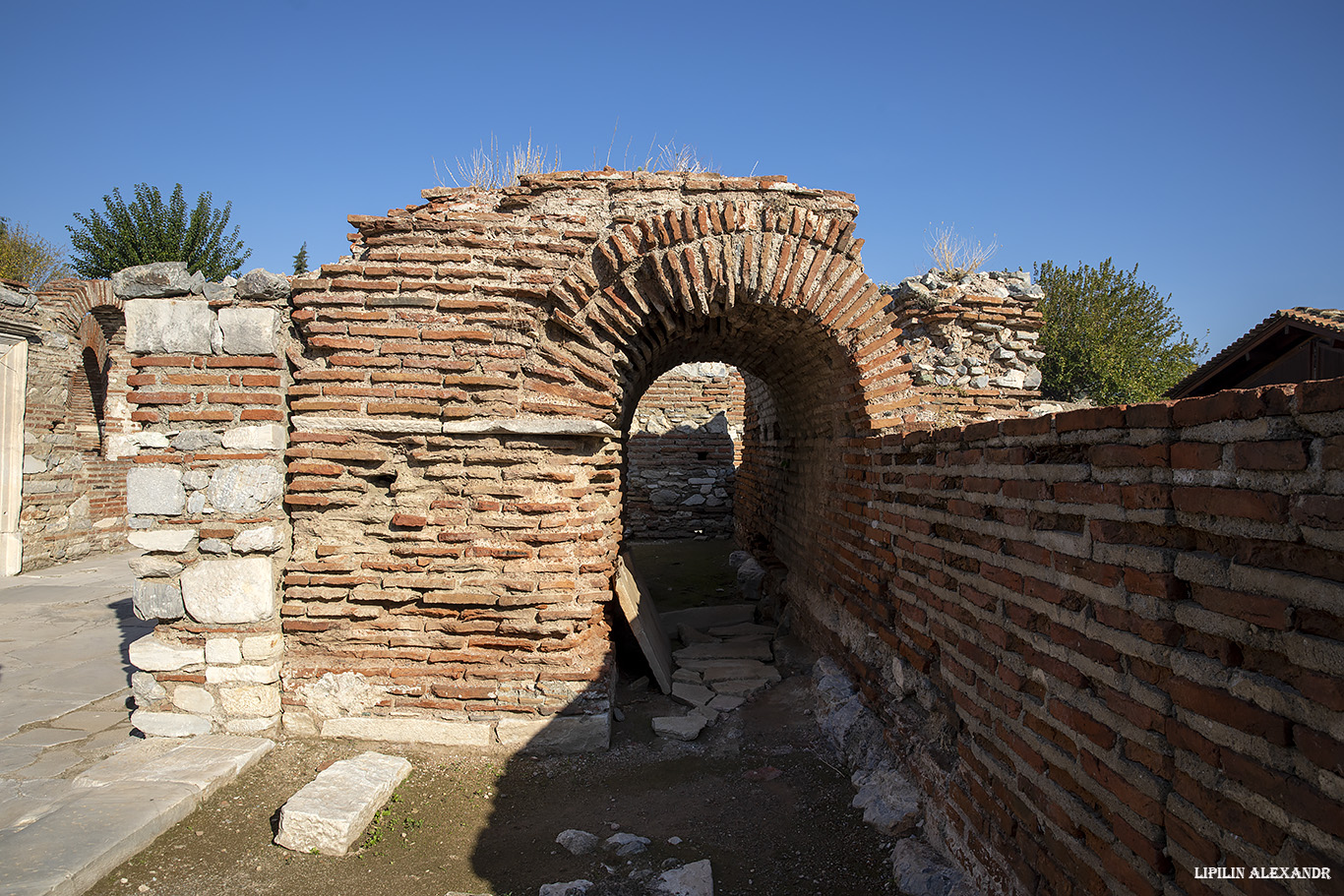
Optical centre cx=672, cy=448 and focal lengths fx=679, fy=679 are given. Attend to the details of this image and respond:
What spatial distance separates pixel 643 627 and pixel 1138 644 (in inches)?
144

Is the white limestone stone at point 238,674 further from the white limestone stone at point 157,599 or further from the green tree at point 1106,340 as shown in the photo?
the green tree at point 1106,340

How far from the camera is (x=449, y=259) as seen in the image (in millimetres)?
4254

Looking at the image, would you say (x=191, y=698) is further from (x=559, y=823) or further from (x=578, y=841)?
(x=578, y=841)

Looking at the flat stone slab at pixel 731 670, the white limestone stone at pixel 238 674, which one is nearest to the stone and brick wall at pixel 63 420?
the white limestone stone at pixel 238 674

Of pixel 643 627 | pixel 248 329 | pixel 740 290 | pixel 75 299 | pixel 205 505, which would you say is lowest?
pixel 643 627

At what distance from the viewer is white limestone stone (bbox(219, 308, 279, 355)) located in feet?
13.5

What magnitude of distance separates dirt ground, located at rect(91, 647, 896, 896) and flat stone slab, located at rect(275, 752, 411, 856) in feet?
0.21

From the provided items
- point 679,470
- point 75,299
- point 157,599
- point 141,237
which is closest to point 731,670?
point 157,599

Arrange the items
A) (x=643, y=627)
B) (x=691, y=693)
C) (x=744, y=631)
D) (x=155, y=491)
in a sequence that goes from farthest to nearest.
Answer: (x=744, y=631) → (x=643, y=627) → (x=691, y=693) → (x=155, y=491)

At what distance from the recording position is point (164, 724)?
407cm

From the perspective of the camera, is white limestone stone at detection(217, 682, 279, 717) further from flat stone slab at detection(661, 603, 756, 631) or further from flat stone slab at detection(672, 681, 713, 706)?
flat stone slab at detection(661, 603, 756, 631)

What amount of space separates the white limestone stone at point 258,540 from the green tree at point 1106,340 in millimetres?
22605

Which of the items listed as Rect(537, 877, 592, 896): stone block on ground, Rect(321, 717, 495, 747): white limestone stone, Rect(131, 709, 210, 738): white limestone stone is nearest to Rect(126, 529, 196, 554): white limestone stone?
Rect(131, 709, 210, 738): white limestone stone

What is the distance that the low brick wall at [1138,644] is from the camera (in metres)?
1.40
